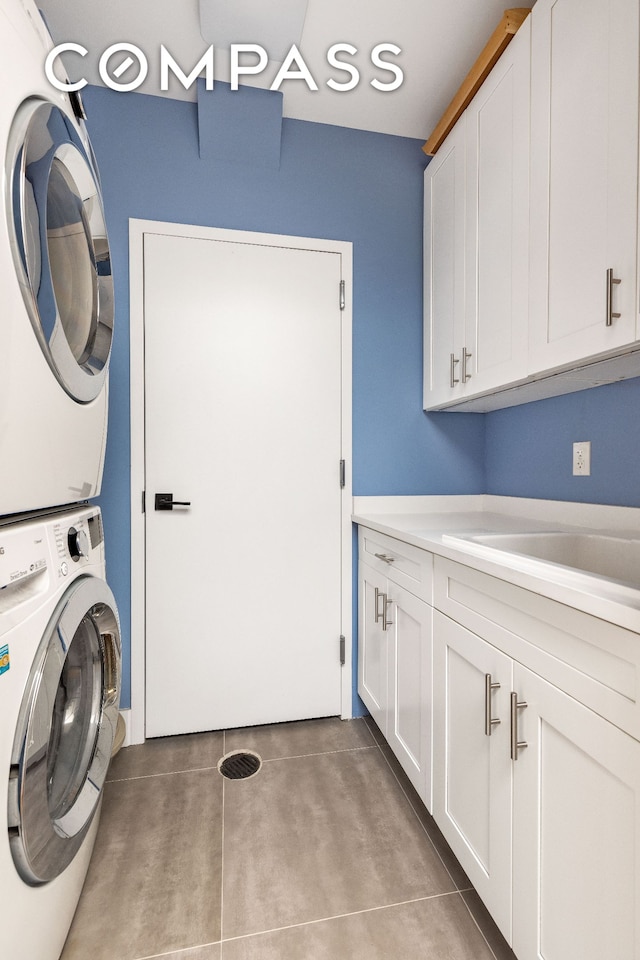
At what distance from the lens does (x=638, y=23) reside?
3.19ft

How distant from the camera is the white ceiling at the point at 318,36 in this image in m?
1.58

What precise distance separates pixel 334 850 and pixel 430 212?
7.82ft

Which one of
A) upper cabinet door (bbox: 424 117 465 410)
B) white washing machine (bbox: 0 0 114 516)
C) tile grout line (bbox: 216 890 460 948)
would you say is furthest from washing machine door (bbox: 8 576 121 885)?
upper cabinet door (bbox: 424 117 465 410)

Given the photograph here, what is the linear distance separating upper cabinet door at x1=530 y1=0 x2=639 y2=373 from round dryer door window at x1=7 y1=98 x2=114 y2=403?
116cm

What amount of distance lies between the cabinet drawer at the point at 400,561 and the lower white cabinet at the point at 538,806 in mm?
167

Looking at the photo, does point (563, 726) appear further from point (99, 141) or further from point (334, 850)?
point (99, 141)

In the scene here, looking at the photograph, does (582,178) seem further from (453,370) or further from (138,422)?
(138,422)

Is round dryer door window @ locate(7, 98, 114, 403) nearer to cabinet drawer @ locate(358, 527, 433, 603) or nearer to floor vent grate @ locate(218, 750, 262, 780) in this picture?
cabinet drawer @ locate(358, 527, 433, 603)

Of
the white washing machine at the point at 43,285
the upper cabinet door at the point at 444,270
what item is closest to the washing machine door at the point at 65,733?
the white washing machine at the point at 43,285

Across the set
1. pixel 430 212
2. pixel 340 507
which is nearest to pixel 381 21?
pixel 430 212

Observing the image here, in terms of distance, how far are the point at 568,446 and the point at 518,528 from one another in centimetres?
34

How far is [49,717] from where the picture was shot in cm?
89

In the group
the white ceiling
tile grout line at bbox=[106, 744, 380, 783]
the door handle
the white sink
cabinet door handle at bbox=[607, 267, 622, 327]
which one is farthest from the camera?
the door handle

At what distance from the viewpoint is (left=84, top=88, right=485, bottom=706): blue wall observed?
1.94 meters
